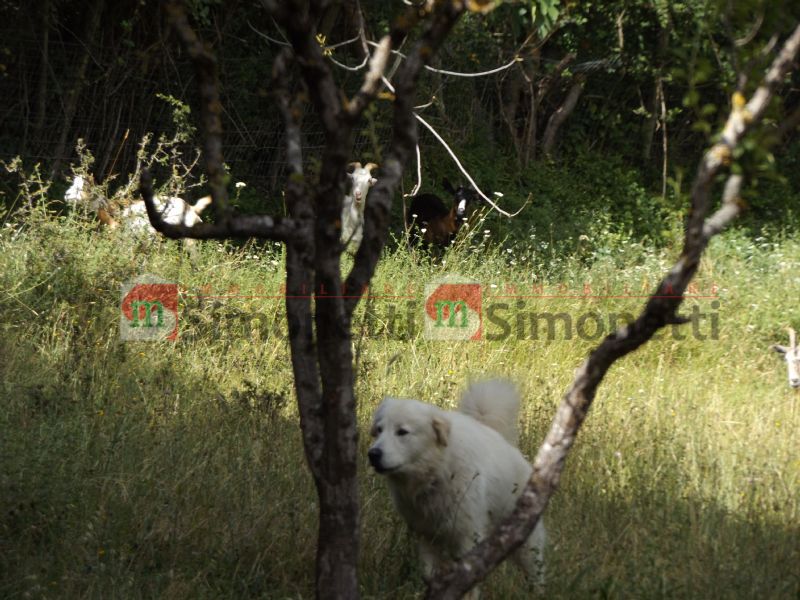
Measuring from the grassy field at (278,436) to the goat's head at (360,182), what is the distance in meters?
1.77

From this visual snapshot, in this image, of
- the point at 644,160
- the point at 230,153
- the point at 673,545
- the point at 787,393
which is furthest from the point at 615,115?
the point at 673,545

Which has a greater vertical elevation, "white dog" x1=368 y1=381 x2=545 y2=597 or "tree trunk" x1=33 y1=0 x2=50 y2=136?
"tree trunk" x1=33 y1=0 x2=50 y2=136

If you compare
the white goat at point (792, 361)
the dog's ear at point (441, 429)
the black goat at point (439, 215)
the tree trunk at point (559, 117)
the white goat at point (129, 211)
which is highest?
the tree trunk at point (559, 117)

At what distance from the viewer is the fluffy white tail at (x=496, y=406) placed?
5109 mm

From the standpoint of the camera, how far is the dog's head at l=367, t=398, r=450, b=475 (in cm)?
428

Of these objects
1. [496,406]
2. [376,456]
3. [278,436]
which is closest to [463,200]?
[278,436]

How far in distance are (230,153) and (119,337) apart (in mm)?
6686

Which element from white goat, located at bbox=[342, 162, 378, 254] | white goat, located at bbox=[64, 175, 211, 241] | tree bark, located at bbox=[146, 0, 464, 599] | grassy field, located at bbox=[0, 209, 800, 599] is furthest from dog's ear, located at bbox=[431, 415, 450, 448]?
white goat, located at bbox=[342, 162, 378, 254]

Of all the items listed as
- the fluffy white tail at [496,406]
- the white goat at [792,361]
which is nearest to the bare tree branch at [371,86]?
the fluffy white tail at [496,406]

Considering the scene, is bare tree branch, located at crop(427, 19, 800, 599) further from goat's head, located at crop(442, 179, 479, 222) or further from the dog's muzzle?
goat's head, located at crop(442, 179, 479, 222)

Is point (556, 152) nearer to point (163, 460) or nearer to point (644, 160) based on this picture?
point (644, 160)

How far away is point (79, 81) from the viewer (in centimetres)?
1243

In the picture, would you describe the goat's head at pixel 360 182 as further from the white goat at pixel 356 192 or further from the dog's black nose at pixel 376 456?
the dog's black nose at pixel 376 456

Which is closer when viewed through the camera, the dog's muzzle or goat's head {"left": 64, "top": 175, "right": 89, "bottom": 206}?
the dog's muzzle
